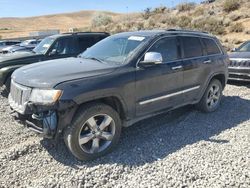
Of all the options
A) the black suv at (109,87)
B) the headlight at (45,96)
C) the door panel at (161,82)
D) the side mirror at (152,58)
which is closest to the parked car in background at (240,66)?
the black suv at (109,87)

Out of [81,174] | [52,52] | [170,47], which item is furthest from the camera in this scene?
[52,52]

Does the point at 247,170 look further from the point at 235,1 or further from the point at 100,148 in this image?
the point at 235,1

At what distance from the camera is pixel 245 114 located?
251 inches

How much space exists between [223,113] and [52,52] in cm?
515

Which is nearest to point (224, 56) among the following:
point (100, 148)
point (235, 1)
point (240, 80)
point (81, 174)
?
point (240, 80)

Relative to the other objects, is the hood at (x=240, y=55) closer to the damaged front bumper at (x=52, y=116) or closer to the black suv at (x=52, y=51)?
the black suv at (x=52, y=51)

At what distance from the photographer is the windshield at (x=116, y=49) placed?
16.2ft

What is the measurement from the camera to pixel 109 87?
427 cm

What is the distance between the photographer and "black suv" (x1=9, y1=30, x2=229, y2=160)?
3955 mm

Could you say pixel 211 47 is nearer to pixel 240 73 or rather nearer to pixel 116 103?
pixel 116 103

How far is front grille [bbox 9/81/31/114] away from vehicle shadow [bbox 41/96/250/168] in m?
0.82

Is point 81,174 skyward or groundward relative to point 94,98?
groundward

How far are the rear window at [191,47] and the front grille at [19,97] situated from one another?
3030mm

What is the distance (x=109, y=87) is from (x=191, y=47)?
2.37 meters
